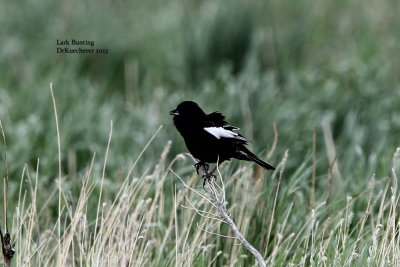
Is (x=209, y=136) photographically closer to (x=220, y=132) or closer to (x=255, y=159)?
(x=220, y=132)

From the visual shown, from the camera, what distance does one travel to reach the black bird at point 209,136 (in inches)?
157

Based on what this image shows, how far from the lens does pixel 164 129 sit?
6602 millimetres

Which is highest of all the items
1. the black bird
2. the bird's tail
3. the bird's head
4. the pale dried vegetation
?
the bird's head

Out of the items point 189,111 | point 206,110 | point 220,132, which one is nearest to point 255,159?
→ point 220,132

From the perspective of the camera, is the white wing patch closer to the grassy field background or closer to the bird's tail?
the bird's tail

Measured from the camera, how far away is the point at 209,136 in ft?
13.0

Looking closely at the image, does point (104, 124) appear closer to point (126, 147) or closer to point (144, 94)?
point (126, 147)

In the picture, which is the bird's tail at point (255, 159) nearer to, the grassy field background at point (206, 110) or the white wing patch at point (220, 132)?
the white wing patch at point (220, 132)

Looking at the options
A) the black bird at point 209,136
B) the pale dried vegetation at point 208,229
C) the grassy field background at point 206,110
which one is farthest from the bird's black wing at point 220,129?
the grassy field background at point 206,110

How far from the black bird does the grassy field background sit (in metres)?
0.27

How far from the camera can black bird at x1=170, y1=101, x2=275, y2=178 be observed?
13.1ft

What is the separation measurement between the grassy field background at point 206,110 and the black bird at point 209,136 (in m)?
0.27

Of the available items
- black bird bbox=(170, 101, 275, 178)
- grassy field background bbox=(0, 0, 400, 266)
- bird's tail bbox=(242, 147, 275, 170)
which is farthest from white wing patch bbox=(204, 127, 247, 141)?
grassy field background bbox=(0, 0, 400, 266)

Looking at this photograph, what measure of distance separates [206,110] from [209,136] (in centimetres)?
290
